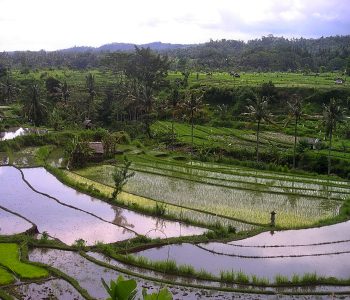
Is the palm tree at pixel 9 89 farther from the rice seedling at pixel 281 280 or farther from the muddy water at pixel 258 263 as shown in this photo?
the rice seedling at pixel 281 280

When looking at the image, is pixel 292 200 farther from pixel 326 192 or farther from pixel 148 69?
pixel 148 69

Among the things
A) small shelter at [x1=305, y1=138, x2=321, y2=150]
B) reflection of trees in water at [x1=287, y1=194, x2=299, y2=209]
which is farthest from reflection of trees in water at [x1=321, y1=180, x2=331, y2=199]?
small shelter at [x1=305, y1=138, x2=321, y2=150]

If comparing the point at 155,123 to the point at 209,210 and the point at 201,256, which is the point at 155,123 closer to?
the point at 209,210

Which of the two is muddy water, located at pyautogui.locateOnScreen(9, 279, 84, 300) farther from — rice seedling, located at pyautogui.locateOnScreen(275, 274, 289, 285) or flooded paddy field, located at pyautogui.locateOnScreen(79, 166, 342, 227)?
flooded paddy field, located at pyautogui.locateOnScreen(79, 166, 342, 227)

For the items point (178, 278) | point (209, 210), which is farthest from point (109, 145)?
point (178, 278)

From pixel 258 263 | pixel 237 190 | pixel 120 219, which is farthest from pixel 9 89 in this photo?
pixel 258 263

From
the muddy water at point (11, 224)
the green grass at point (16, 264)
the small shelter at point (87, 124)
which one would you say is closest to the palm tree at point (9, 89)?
the small shelter at point (87, 124)
